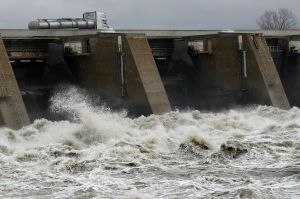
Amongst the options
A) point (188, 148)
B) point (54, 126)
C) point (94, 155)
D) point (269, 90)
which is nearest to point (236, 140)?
point (188, 148)

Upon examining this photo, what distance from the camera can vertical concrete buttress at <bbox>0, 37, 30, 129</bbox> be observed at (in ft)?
50.8

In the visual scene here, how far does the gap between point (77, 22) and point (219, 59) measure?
782cm

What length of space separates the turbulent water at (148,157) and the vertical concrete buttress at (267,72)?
7.08ft

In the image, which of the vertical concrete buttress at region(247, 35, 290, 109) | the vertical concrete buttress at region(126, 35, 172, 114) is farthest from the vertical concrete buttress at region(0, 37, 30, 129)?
the vertical concrete buttress at region(247, 35, 290, 109)

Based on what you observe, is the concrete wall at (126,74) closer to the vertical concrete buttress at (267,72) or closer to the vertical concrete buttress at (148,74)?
the vertical concrete buttress at (148,74)

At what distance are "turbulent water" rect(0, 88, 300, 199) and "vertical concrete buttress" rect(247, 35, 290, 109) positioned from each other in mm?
2157

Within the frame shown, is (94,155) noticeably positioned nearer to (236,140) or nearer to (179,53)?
(236,140)

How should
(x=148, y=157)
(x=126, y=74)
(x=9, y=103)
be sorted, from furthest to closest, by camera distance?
(x=126, y=74)
(x=9, y=103)
(x=148, y=157)

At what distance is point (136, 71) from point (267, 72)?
4989 millimetres

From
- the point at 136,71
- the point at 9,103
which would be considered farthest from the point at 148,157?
the point at 136,71

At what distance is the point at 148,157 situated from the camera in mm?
12336

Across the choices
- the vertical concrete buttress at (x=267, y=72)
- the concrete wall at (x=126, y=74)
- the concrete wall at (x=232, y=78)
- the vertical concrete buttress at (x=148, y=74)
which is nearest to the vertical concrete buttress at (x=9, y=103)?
the concrete wall at (x=126, y=74)

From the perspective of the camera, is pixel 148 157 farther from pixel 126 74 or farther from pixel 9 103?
pixel 126 74

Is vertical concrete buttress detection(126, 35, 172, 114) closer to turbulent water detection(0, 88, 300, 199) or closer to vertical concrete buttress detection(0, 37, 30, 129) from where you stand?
turbulent water detection(0, 88, 300, 199)
